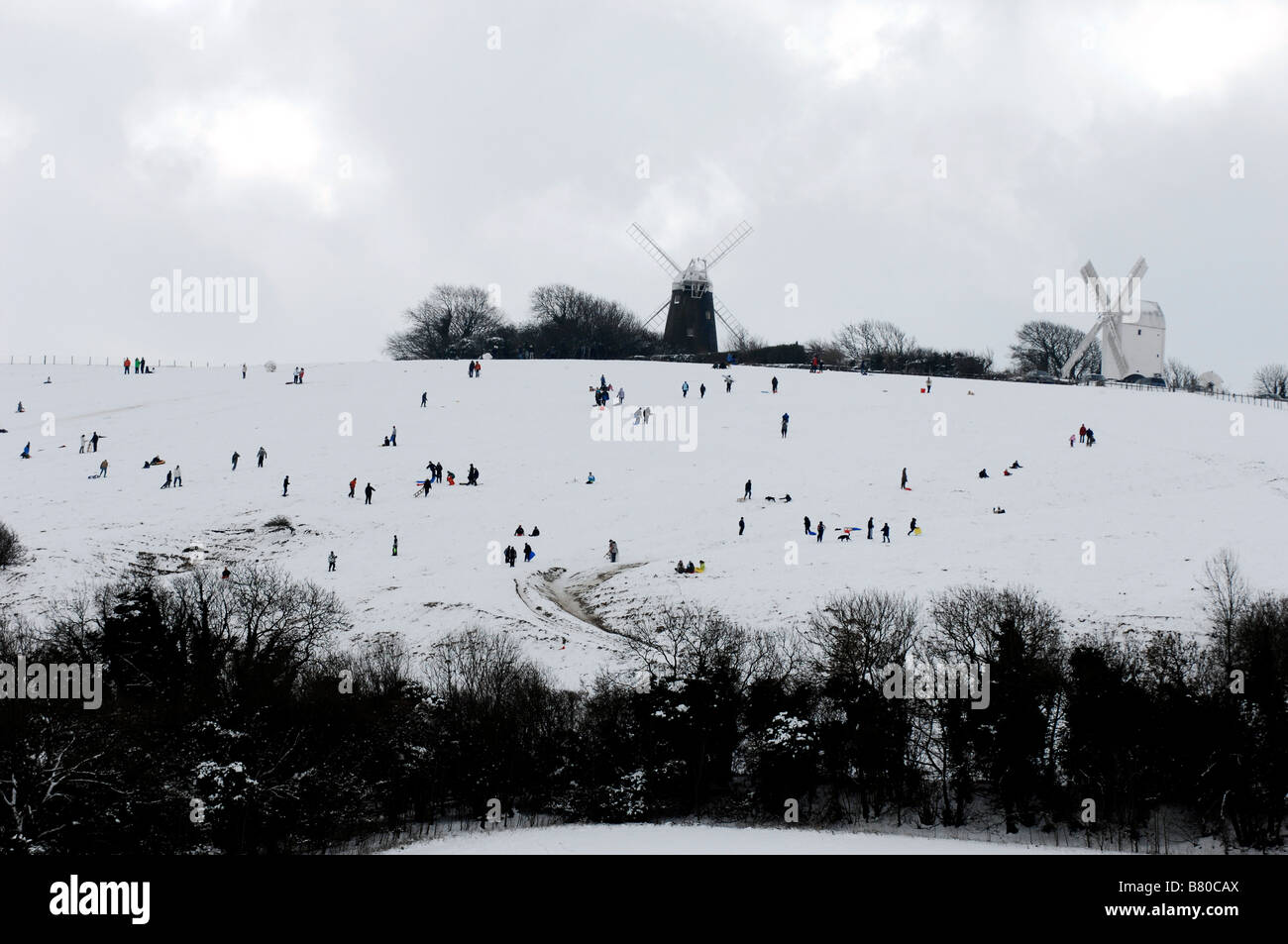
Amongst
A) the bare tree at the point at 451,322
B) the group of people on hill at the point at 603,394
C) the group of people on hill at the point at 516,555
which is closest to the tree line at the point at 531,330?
the bare tree at the point at 451,322

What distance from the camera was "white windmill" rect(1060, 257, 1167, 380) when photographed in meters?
82.9

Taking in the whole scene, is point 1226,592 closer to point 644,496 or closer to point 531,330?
point 644,496

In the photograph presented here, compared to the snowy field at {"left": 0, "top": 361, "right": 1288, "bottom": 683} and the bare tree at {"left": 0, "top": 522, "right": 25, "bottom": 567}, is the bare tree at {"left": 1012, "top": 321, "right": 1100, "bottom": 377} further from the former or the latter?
the bare tree at {"left": 0, "top": 522, "right": 25, "bottom": 567}

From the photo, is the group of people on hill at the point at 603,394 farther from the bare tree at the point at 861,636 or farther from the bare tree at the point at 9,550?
the bare tree at the point at 9,550

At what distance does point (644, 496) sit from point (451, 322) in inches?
2400

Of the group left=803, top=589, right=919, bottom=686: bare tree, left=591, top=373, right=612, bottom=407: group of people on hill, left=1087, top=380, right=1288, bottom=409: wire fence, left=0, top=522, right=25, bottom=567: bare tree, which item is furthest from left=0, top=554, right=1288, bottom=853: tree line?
left=1087, top=380, right=1288, bottom=409: wire fence

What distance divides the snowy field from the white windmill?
16528 millimetres

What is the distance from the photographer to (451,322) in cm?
10575

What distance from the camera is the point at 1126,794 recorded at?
86.9ft

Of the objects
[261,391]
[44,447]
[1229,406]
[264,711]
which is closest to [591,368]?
[261,391]
